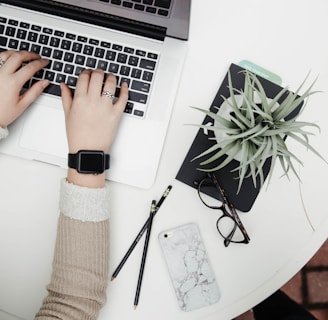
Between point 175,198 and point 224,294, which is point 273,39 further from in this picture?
point 224,294

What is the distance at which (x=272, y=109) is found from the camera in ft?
1.95

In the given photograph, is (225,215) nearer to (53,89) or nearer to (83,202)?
(83,202)

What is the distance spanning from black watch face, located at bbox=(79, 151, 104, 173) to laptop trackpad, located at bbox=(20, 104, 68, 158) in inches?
2.3

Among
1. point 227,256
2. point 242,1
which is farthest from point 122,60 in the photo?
point 227,256

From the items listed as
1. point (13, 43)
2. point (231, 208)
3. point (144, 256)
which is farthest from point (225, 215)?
point (13, 43)

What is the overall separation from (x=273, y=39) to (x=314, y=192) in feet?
0.92

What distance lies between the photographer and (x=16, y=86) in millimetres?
713

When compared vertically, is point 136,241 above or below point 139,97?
below

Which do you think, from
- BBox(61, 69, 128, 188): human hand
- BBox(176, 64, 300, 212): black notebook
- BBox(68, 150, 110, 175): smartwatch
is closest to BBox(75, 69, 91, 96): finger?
BBox(61, 69, 128, 188): human hand

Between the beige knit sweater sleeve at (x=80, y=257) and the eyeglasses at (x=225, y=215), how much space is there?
0.17 metres

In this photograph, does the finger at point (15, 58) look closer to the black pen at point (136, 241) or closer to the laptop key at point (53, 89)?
the laptop key at point (53, 89)

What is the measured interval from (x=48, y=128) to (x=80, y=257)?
230mm

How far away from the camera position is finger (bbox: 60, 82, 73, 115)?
709 mm

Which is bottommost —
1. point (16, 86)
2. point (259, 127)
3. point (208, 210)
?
point (208, 210)
